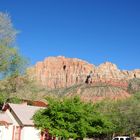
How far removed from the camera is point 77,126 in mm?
42344

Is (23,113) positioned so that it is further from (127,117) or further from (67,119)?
(127,117)

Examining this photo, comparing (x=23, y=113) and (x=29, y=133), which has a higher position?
(x=23, y=113)

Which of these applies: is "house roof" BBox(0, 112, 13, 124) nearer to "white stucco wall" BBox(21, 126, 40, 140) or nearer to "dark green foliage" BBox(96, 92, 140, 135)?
"white stucco wall" BBox(21, 126, 40, 140)

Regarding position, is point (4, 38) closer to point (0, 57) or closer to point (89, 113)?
point (0, 57)

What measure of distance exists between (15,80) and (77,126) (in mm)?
15279

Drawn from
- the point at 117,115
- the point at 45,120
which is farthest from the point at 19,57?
the point at 117,115

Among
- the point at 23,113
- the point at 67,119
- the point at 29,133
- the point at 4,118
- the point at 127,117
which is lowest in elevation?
the point at 29,133

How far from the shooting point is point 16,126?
44.2 meters

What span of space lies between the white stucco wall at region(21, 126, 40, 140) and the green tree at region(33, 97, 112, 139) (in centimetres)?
82

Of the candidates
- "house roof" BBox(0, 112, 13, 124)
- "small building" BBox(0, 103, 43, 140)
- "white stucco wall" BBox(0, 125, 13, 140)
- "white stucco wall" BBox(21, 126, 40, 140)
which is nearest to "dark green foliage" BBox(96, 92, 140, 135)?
"white stucco wall" BBox(21, 126, 40, 140)

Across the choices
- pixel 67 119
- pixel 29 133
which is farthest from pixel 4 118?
pixel 67 119

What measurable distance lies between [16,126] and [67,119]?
6.21m

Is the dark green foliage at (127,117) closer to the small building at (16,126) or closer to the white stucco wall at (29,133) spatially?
the white stucco wall at (29,133)

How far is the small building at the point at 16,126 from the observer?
43375 millimetres
